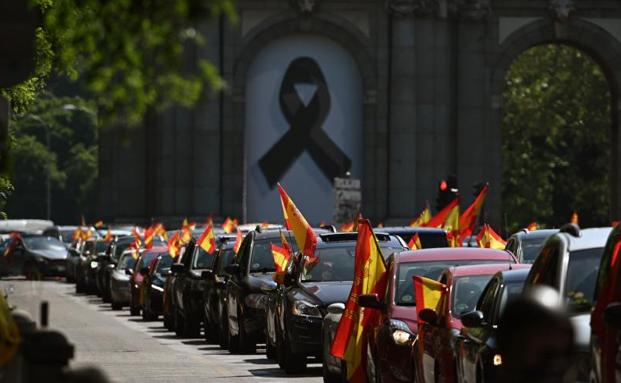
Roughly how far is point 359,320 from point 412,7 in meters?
50.1

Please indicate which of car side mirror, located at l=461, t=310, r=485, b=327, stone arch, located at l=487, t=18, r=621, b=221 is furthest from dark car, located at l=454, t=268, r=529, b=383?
stone arch, located at l=487, t=18, r=621, b=221

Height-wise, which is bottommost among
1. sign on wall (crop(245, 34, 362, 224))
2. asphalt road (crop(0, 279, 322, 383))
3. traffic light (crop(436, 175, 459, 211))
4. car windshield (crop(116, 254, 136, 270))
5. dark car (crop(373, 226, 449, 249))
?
asphalt road (crop(0, 279, 322, 383))

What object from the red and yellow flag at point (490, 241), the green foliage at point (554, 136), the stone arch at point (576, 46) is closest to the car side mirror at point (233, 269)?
the red and yellow flag at point (490, 241)

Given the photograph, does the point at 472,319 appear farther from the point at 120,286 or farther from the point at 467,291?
the point at 120,286

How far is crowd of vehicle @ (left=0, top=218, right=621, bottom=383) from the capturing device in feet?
45.8

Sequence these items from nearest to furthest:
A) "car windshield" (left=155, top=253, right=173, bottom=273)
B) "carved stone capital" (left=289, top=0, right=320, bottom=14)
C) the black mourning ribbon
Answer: "car windshield" (left=155, top=253, right=173, bottom=273) < the black mourning ribbon < "carved stone capital" (left=289, top=0, right=320, bottom=14)

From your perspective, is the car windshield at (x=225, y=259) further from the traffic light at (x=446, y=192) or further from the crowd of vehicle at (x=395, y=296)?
the traffic light at (x=446, y=192)

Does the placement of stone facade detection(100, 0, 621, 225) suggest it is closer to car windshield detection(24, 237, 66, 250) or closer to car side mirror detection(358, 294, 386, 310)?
car windshield detection(24, 237, 66, 250)

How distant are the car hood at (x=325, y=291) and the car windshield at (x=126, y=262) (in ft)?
85.5

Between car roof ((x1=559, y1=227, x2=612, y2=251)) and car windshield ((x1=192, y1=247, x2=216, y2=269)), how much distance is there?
2085 cm

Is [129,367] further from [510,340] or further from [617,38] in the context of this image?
[617,38]

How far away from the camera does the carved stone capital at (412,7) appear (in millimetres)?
70000

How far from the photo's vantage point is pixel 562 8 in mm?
70312

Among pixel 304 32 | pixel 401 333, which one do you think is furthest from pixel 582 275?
pixel 304 32
